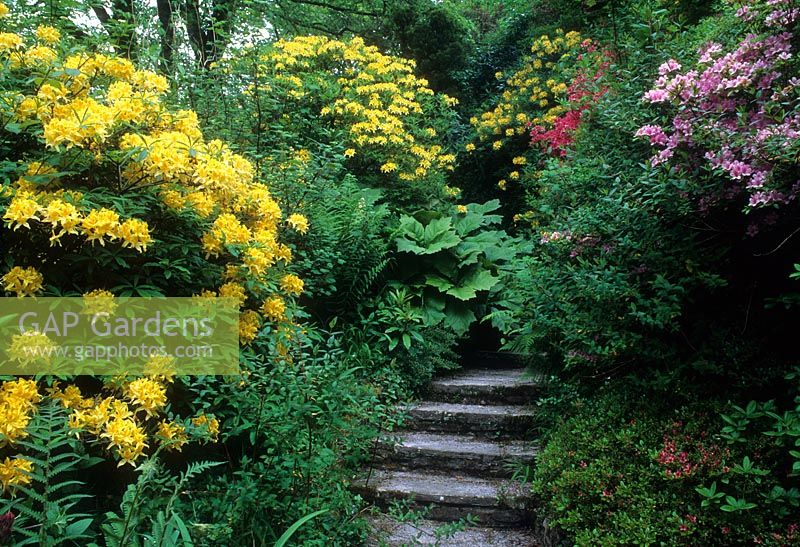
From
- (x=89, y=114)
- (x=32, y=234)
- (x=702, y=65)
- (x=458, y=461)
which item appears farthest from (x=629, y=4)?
(x=32, y=234)

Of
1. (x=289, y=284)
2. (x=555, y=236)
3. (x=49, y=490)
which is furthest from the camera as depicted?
(x=555, y=236)

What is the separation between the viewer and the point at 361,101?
6.86m

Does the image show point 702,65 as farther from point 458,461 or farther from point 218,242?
point 458,461

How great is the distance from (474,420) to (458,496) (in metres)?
0.90

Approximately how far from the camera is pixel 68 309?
183 centimetres

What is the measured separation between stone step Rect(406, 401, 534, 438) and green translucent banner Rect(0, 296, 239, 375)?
2.25 metres

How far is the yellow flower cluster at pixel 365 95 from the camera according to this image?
646 centimetres

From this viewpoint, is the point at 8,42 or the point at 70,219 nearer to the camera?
the point at 70,219

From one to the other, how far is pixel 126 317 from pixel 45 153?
0.67 metres

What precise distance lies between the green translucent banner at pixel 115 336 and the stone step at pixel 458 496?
1.67m

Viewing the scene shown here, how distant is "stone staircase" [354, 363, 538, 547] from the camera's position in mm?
3131

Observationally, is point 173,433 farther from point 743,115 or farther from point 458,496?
point 743,115

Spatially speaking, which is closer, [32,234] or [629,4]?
[32,234]

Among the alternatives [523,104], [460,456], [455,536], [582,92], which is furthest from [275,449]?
[523,104]
